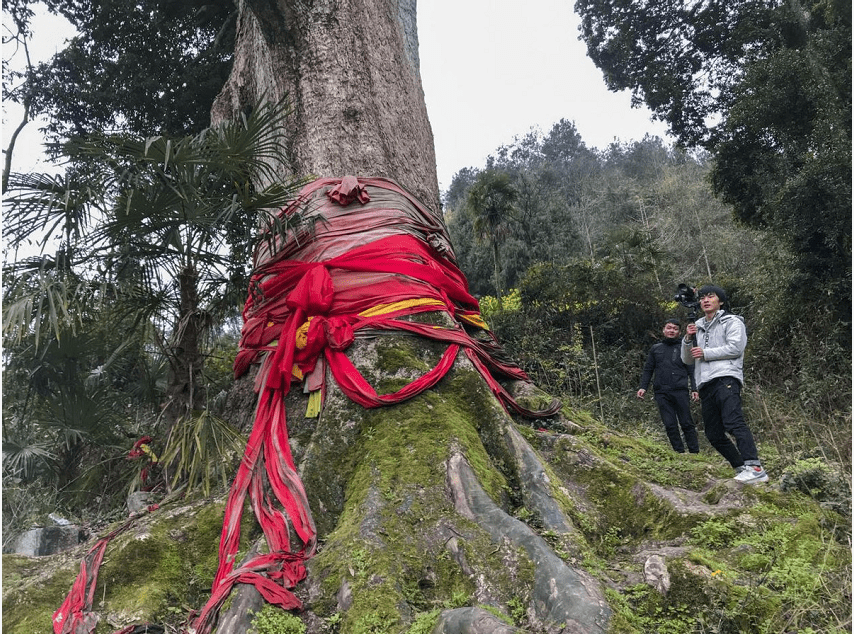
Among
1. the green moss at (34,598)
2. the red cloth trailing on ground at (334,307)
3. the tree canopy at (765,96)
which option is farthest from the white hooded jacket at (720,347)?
the tree canopy at (765,96)

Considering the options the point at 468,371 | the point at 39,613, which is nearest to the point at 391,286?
the point at 468,371

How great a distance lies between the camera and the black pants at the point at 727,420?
355 cm

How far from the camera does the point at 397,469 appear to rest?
9.84 feet

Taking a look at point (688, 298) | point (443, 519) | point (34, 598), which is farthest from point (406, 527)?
point (688, 298)

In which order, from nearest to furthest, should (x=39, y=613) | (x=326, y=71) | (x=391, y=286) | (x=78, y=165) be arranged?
(x=39, y=613), (x=78, y=165), (x=391, y=286), (x=326, y=71)

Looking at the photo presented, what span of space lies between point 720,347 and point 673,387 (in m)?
2.61

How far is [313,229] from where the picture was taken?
4.11 meters

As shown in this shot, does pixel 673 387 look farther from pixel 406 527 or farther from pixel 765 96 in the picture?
pixel 765 96

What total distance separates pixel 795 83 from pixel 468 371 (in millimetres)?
9746

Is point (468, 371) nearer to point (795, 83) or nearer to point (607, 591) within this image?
point (607, 591)

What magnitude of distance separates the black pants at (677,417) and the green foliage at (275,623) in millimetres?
4679

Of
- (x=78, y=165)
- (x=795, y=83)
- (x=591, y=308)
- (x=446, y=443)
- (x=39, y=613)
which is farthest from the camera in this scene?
(x=591, y=308)

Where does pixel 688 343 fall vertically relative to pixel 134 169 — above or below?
below

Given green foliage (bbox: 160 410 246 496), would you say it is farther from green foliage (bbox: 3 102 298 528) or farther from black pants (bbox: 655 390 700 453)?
black pants (bbox: 655 390 700 453)
